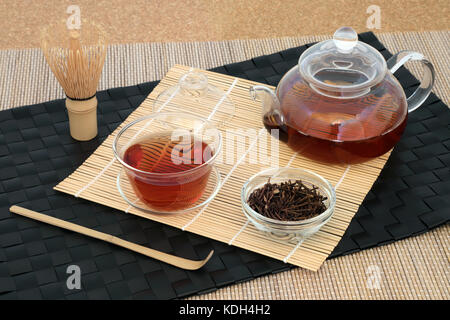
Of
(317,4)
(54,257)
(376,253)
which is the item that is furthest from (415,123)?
(317,4)

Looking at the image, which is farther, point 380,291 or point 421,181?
point 421,181

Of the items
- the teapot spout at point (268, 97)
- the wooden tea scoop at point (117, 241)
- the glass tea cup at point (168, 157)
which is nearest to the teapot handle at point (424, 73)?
the teapot spout at point (268, 97)

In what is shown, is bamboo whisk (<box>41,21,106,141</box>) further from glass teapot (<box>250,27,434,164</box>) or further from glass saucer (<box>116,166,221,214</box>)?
glass teapot (<box>250,27,434,164</box>)

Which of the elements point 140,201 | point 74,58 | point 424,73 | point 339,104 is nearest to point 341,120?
point 339,104

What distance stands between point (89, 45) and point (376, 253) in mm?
614

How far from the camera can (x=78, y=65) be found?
43.9 inches

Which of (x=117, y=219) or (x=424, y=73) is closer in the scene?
(x=117, y=219)

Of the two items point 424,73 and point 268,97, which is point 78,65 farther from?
point 424,73

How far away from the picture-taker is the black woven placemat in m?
0.96

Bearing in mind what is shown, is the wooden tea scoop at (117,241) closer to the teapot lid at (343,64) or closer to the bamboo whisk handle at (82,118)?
the bamboo whisk handle at (82,118)

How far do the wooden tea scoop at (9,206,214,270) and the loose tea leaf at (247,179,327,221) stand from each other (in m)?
0.11

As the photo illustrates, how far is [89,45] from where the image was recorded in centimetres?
117

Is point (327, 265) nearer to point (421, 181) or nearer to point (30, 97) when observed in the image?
point (421, 181)

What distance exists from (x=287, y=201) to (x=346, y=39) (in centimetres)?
30
